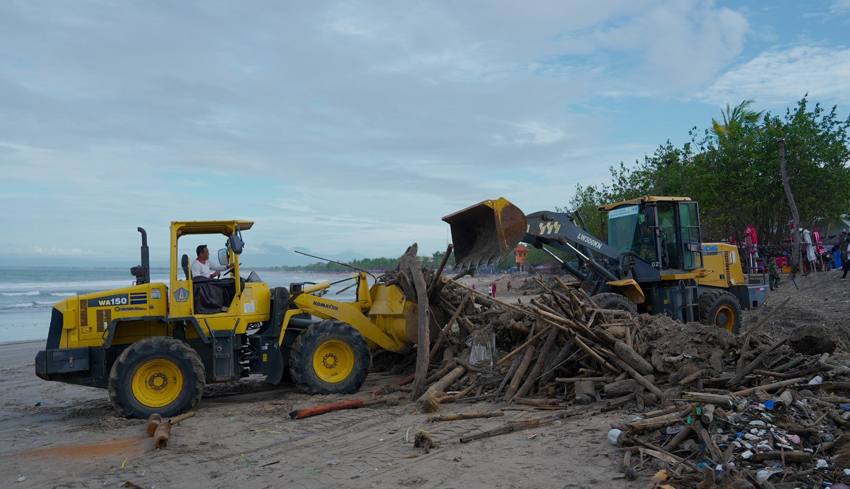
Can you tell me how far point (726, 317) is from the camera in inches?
517

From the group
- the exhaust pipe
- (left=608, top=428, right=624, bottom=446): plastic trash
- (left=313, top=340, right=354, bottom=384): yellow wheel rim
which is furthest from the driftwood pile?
the exhaust pipe

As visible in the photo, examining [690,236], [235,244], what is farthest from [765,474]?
[690,236]

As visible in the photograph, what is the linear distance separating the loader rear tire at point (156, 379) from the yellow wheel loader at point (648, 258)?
14.9 feet

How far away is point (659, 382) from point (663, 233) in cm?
551

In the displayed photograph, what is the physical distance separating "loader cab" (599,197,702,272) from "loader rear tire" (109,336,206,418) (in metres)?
8.46

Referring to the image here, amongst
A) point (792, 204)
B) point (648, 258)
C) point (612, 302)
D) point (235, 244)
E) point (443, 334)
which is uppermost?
point (792, 204)

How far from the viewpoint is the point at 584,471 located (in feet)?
17.8

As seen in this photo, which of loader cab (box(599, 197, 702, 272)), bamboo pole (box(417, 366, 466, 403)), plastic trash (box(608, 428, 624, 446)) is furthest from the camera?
loader cab (box(599, 197, 702, 272))

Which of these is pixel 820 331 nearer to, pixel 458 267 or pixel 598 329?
pixel 598 329

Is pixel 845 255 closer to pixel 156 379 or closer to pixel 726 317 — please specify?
pixel 726 317

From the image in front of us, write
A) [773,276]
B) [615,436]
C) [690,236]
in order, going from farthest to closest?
[773,276] < [690,236] < [615,436]

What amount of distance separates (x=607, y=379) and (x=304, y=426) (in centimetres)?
376

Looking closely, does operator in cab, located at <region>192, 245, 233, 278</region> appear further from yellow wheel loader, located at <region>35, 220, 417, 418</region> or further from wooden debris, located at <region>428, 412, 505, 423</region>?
wooden debris, located at <region>428, 412, 505, 423</region>

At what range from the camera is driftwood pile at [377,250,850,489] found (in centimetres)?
507
